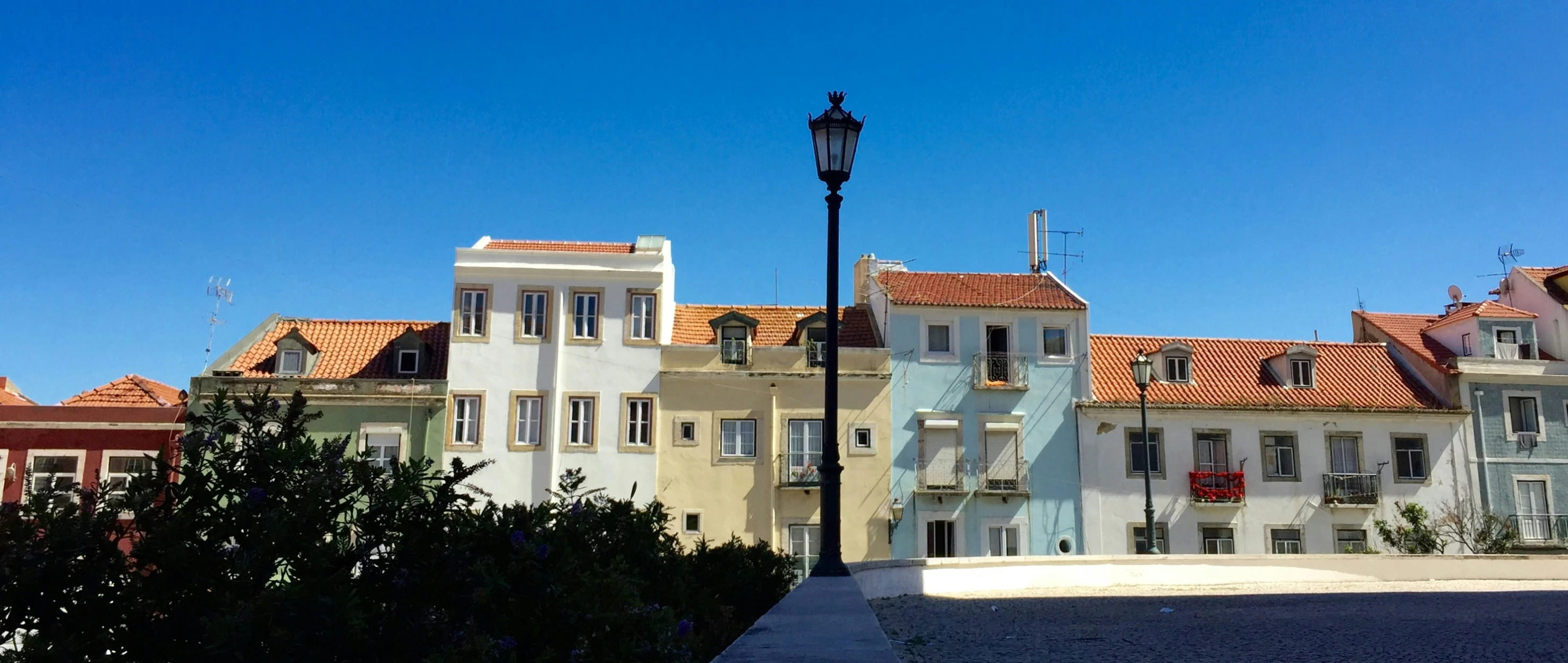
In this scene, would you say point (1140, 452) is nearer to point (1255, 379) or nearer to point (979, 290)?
point (1255, 379)

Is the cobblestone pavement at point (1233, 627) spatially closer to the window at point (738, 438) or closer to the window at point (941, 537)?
the window at point (941, 537)

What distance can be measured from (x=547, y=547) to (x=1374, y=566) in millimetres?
17780

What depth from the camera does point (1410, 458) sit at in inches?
1485

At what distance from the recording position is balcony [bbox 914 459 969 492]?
119 ft

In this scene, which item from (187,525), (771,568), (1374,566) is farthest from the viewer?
(1374,566)

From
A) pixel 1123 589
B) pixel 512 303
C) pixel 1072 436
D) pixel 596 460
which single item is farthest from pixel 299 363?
pixel 1123 589

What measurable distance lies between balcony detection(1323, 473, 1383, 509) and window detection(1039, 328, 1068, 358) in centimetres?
840

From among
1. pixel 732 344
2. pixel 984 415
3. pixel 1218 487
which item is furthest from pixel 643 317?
pixel 1218 487

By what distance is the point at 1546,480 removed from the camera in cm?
3794

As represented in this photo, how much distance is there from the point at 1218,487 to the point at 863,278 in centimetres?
1286

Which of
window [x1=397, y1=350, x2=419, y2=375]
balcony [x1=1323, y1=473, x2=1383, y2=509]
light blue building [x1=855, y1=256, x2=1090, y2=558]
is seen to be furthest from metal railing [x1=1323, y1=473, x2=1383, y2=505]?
window [x1=397, y1=350, x2=419, y2=375]

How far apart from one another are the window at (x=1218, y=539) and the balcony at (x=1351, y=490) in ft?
10.1

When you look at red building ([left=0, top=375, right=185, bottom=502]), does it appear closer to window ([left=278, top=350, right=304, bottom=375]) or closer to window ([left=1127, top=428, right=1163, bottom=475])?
window ([left=278, top=350, right=304, bottom=375])

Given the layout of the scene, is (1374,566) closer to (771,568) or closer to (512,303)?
(771,568)
